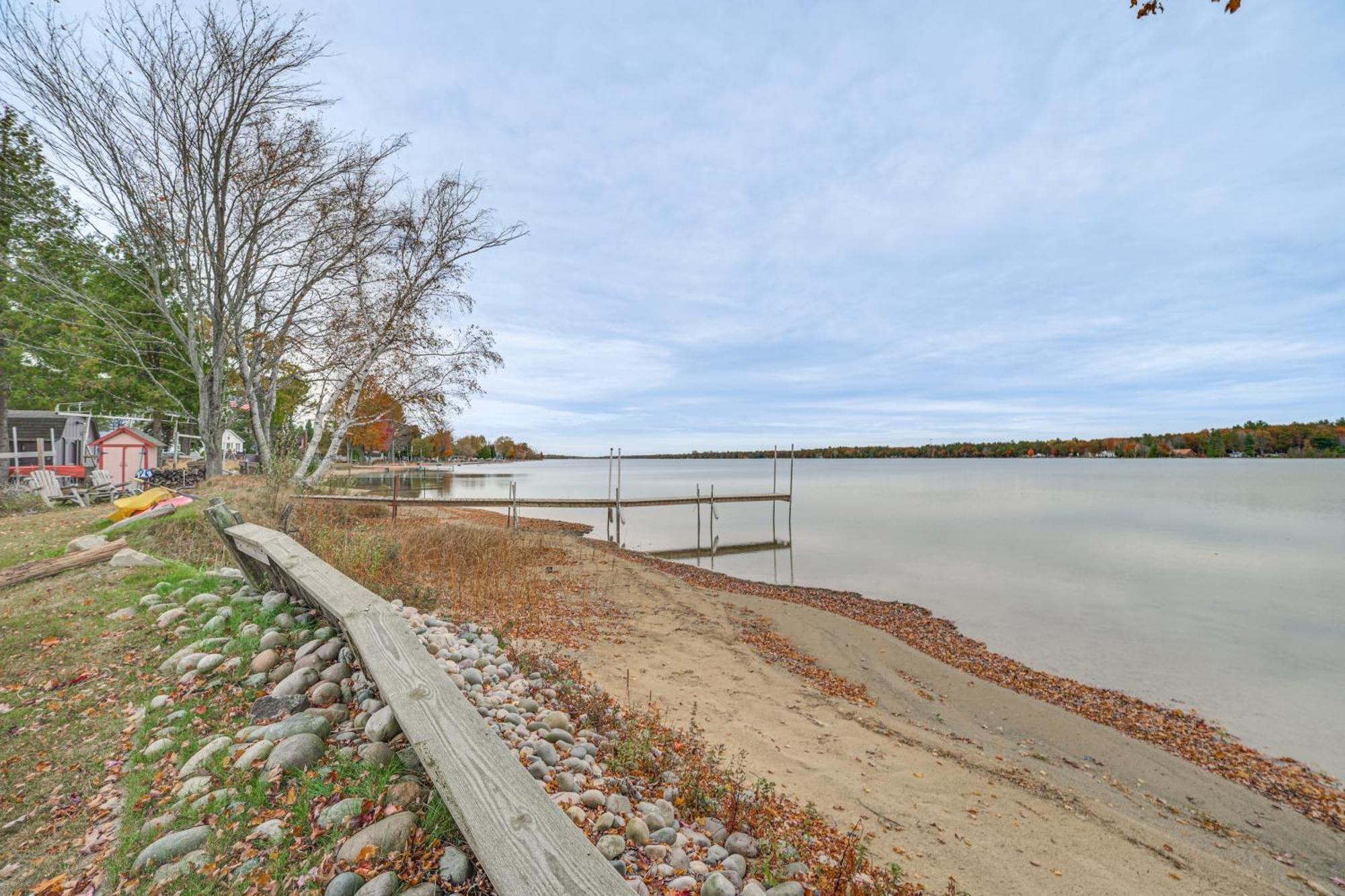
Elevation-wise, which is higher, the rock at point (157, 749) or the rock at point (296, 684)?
the rock at point (296, 684)

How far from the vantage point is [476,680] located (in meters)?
4.05

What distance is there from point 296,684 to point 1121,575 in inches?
873

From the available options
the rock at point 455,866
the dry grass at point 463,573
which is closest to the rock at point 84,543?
the dry grass at point 463,573

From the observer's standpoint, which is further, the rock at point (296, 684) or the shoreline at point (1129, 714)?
the shoreline at point (1129, 714)

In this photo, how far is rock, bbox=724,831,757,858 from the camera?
2865 millimetres

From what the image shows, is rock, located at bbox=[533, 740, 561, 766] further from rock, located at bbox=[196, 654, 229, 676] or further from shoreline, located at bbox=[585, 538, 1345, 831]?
shoreline, located at bbox=[585, 538, 1345, 831]

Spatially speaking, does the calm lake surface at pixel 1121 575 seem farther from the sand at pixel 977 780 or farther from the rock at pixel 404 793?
the rock at pixel 404 793

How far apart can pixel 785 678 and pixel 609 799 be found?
4662 mm

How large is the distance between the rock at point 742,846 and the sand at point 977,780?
1080 mm

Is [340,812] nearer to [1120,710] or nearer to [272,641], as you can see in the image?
[272,641]

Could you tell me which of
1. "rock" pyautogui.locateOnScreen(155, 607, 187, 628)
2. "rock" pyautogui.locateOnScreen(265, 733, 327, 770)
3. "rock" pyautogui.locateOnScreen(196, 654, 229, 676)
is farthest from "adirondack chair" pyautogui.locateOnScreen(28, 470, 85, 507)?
"rock" pyautogui.locateOnScreen(265, 733, 327, 770)

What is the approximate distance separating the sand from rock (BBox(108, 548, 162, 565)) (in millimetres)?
5107

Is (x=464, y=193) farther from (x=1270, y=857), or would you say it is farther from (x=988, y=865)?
(x=1270, y=857)

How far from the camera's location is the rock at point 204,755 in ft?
9.13
